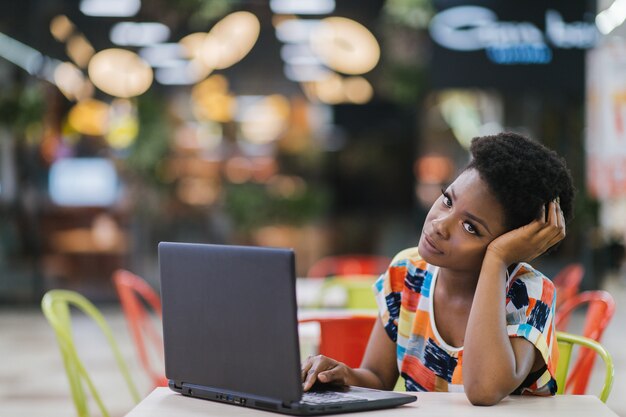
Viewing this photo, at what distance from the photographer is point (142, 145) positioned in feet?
29.7

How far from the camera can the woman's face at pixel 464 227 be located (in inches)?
73.3

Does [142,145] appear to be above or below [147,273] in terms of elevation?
above

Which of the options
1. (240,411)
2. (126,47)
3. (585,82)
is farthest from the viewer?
(126,47)

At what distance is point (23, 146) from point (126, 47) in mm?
1371

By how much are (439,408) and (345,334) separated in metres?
1.34

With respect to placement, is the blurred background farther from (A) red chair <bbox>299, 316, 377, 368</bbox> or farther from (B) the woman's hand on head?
(B) the woman's hand on head

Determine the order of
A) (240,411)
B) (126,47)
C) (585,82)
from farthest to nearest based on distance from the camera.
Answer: (126,47) → (585,82) → (240,411)

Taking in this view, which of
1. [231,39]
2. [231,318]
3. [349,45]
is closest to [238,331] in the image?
[231,318]

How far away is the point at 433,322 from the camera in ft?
6.60

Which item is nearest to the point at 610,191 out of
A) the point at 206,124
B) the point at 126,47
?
the point at 206,124

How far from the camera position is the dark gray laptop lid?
1577mm

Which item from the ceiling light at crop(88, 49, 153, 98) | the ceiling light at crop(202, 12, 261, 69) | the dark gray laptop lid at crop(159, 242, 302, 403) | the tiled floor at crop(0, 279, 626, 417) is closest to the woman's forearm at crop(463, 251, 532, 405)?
the dark gray laptop lid at crop(159, 242, 302, 403)

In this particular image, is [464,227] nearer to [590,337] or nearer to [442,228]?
[442,228]

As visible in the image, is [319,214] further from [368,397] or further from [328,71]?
[368,397]
